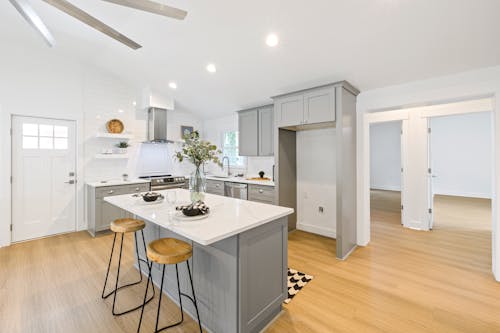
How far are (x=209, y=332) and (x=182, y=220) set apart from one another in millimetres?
976

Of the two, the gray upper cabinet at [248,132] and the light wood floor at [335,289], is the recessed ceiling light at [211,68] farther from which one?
the light wood floor at [335,289]

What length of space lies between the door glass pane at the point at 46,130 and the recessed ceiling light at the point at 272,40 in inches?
163

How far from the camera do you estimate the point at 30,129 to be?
156 inches

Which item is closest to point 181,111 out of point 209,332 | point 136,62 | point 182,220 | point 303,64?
point 136,62

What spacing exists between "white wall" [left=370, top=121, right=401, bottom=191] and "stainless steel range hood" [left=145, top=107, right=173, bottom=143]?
7.78 meters

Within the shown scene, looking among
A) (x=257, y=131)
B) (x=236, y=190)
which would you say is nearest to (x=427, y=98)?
(x=257, y=131)

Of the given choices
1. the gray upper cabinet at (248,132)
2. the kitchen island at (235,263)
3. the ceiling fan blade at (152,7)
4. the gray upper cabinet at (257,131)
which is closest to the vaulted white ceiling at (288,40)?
the gray upper cabinet at (257,131)

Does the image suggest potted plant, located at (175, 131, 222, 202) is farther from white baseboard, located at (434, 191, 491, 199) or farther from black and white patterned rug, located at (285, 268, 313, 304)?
white baseboard, located at (434, 191, 491, 199)

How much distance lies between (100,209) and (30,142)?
1635 mm

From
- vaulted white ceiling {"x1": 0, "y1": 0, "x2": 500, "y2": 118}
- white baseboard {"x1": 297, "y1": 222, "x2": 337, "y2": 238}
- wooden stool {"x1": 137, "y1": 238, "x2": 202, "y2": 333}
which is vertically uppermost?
vaulted white ceiling {"x1": 0, "y1": 0, "x2": 500, "y2": 118}

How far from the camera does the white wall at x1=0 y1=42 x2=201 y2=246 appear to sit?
373 cm

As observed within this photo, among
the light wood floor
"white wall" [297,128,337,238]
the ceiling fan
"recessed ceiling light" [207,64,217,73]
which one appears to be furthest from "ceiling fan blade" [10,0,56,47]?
"white wall" [297,128,337,238]

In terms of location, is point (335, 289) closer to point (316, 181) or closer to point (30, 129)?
point (316, 181)

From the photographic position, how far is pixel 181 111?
235 inches
